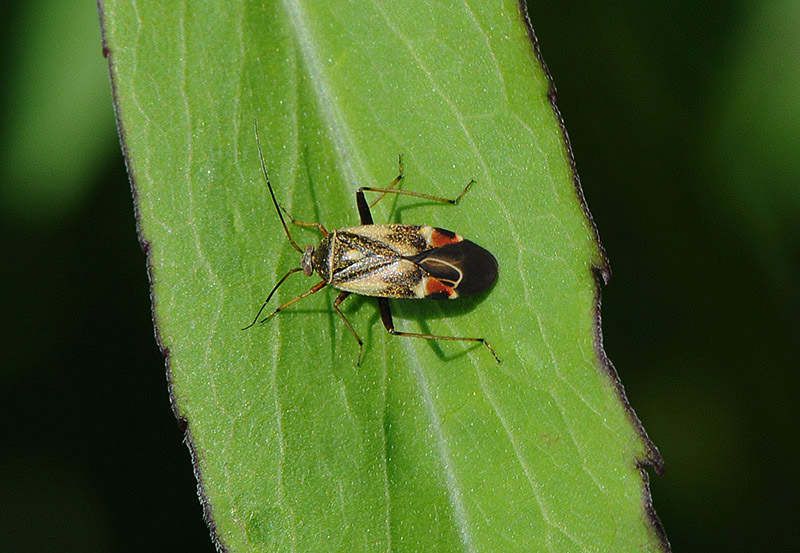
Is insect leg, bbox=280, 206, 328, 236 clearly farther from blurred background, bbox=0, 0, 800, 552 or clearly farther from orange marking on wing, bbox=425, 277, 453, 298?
blurred background, bbox=0, 0, 800, 552

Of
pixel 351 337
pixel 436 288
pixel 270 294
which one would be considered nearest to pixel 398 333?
pixel 351 337

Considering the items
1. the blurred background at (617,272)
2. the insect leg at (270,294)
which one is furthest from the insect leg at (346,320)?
the blurred background at (617,272)

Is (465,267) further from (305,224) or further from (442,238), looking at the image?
(305,224)

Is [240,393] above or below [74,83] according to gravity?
below

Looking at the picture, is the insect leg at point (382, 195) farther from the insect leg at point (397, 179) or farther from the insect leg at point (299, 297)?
the insect leg at point (299, 297)

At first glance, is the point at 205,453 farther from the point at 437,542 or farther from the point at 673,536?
the point at 673,536

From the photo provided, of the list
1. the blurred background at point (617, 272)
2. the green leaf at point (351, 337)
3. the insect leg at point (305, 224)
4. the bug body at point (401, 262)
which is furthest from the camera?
the blurred background at point (617, 272)

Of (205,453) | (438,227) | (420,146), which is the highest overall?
(420,146)

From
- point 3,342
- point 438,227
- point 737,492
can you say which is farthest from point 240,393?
point 737,492
